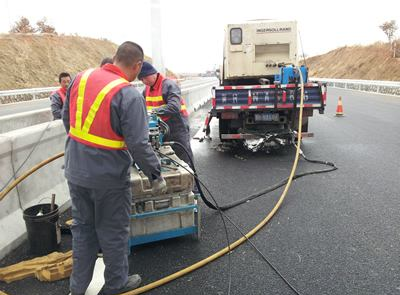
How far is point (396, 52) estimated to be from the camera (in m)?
46.0

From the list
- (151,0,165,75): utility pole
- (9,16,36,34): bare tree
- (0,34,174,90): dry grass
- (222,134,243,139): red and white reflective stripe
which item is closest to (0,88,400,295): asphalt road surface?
(222,134,243,139): red and white reflective stripe

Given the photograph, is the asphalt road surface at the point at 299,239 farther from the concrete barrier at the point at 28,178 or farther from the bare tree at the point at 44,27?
the bare tree at the point at 44,27

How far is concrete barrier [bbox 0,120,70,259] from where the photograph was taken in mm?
3857

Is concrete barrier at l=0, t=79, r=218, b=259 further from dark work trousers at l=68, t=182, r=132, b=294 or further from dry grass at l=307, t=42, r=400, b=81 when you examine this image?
dry grass at l=307, t=42, r=400, b=81

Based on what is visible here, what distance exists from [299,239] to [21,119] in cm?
678

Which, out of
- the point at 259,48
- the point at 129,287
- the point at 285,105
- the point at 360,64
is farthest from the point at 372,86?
the point at 129,287

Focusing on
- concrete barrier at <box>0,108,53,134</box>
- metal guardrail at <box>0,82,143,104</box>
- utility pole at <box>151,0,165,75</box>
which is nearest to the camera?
concrete barrier at <box>0,108,53,134</box>

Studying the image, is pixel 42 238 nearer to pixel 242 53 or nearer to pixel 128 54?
pixel 128 54

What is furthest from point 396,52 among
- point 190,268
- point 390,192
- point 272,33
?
point 190,268

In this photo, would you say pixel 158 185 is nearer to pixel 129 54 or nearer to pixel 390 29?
pixel 129 54

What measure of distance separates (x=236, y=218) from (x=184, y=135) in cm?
146

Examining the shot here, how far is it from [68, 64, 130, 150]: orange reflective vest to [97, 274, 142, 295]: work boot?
1169 mm

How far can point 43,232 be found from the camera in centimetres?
374

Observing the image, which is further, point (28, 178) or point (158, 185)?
point (28, 178)
